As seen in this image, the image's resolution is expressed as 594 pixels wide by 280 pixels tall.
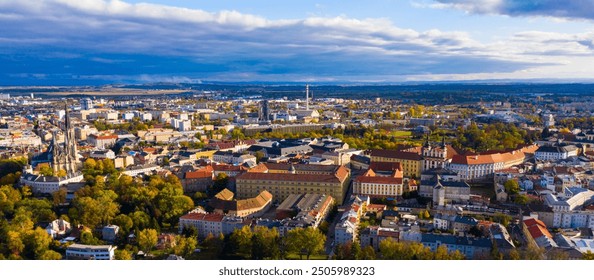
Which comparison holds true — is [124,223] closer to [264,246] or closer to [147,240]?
[147,240]

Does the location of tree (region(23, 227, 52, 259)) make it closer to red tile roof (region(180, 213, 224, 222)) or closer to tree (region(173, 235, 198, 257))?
tree (region(173, 235, 198, 257))

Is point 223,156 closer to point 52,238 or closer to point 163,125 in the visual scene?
point 52,238

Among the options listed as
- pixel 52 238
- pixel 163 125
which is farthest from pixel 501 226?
pixel 163 125

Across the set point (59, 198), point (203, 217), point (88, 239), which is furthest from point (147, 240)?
point (59, 198)

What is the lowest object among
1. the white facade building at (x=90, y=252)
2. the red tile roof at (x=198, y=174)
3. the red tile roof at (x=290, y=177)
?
the white facade building at (x=90, y=252)

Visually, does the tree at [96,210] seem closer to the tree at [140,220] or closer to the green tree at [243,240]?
the tree at [140,220]

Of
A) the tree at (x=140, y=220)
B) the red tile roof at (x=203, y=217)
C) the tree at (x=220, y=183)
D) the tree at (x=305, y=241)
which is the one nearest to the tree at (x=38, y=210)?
the tree at (x=140, y=220)

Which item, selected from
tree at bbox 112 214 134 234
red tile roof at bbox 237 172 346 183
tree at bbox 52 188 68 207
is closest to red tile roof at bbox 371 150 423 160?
red tile roof at bbox 237 172 346 183
